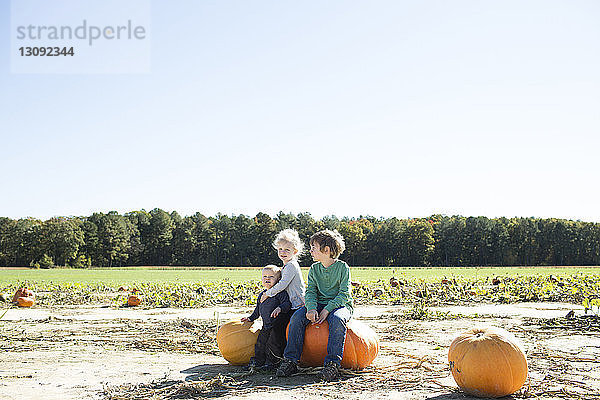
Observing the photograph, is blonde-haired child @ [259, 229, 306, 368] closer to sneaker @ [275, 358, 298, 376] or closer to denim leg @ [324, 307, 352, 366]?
sneaker @ [275, 358, 298, 376]

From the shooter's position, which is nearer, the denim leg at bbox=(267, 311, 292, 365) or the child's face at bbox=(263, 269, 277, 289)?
the denim leg at bbox=(267, 311, 292, 365)

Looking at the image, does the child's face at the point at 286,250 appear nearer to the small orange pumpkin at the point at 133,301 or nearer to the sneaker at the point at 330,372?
the sneaker at the point at 330,372

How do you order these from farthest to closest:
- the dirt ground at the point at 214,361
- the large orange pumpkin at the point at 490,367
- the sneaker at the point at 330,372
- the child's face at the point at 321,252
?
1. the child's face at the point at 321,252
2. the sneaker at the point at 330,372
3. the dirt ground at the point at 214,361
4. the large orange pumpkin at the point at 490,367

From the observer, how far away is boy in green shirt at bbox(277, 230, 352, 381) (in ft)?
19.9

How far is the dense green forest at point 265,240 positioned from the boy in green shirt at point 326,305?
71.6 m

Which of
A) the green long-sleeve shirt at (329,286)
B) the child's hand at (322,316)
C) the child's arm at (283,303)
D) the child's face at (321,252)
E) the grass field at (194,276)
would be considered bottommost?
the grass field at (194,276)

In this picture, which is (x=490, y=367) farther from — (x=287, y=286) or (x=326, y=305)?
(x=287, y=286)

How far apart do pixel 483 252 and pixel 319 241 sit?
8645cm

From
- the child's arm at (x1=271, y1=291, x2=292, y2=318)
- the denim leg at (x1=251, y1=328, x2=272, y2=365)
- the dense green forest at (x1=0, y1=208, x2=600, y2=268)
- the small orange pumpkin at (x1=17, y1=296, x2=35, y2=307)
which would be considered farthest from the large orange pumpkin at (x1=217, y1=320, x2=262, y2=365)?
the dense green forest at (x1=0, y1=208, x2=600, y2=268)

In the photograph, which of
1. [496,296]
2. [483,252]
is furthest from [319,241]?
[483,252]

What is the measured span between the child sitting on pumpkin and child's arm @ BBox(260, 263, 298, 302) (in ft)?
0.31

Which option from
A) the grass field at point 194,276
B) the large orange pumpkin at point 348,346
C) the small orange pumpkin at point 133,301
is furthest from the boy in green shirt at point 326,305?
the grass field at point 194,276

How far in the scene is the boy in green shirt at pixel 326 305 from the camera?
605 cm

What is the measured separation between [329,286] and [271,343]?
0.89m
